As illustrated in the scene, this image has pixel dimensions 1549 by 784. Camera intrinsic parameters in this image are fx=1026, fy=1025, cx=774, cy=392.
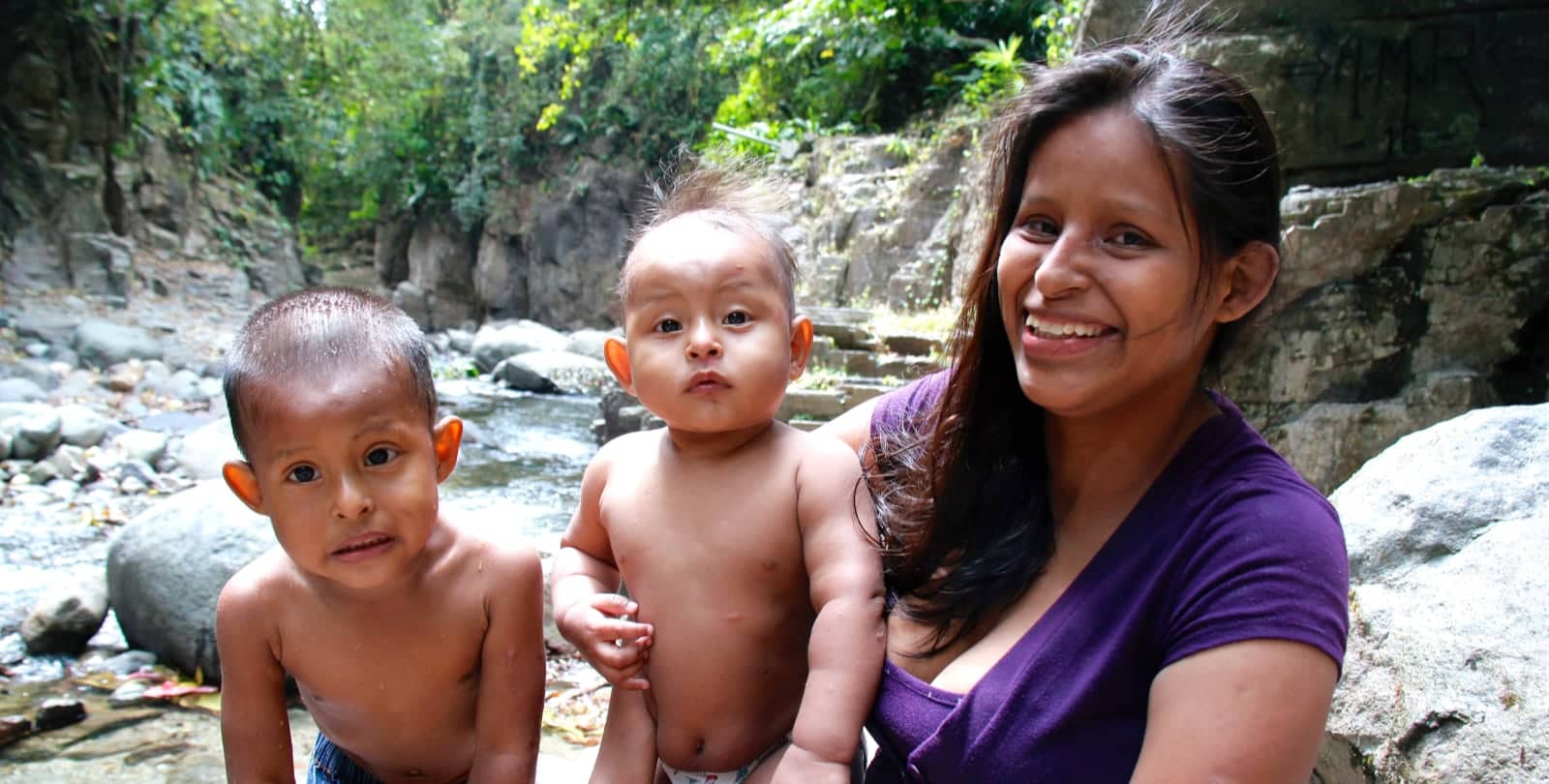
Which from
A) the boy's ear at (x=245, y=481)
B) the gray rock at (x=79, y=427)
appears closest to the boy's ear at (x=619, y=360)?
the boy's ear at (x=245, y=481)

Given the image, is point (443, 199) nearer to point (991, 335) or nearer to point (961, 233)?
point (961, 233)

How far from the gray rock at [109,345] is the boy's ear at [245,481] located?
9854mm

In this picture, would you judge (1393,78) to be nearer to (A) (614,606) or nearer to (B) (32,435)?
(A) (614,606)

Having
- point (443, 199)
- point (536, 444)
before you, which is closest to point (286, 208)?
point (443, 199)

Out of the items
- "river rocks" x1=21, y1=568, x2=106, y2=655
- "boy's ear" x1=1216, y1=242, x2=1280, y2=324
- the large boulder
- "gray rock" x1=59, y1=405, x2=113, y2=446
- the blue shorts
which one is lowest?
"gray rock" x1=59, y1=405, x2=113, y2=446

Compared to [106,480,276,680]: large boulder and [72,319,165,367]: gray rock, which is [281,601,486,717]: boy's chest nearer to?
[106,480,276,680]: large boulder

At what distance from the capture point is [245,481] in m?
1.57

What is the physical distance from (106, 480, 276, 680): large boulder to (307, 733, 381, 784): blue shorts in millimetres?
2014

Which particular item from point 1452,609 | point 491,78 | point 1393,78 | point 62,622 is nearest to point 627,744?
point 1452,609

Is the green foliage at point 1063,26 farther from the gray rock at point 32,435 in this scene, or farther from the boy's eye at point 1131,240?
the gray rock at point 32,435

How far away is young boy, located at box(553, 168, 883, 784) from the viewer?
160 cm

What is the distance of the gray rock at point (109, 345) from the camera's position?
32.1 ft

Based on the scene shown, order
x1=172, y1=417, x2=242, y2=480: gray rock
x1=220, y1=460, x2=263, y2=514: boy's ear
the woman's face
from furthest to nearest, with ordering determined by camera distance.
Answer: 1. x1=172, y1=417, x2=242, y2=480: gray rock
2. x1=220, y1=460, x2=263, y2=514: boy's ear
3. the woman's face

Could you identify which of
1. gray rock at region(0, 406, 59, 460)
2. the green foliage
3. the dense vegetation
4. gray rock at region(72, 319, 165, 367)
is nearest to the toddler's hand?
the green foliage
